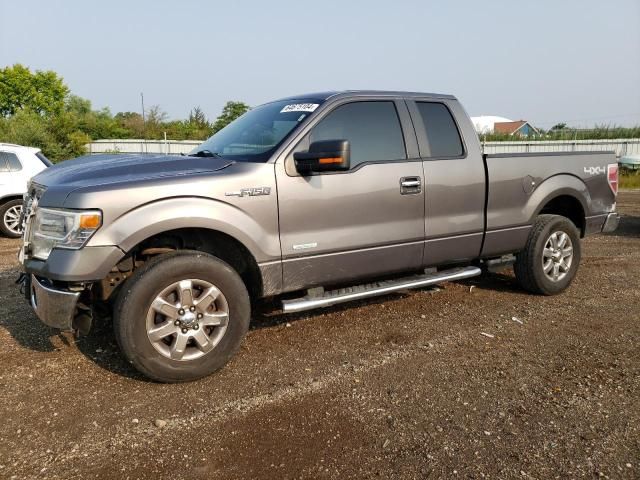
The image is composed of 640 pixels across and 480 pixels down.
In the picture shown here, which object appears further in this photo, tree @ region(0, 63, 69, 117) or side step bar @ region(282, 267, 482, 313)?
tree @ region(0, 63, 69, 117)

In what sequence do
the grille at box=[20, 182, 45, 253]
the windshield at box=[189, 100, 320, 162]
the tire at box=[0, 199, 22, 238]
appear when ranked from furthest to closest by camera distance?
the tire at box=[0, 199, 22, 238], the windshield at box=[189, 100, 320, 162], the grille at box=[20, 182, 45, 253]

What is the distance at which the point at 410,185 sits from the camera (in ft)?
13.1

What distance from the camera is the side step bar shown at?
11.9 feet

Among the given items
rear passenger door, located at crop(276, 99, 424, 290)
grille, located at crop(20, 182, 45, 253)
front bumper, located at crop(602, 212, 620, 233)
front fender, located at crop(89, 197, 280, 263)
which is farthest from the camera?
front bumper, located at crop(602, 212, 620, 233)

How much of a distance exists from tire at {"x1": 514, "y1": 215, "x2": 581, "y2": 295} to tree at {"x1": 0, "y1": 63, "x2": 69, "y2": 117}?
5375 cm

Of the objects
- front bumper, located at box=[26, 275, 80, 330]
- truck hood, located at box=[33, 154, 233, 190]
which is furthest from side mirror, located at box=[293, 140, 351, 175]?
front bumper, located at box=[26, 275, 80, 330]

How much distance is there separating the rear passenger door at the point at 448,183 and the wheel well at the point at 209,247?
1518mm

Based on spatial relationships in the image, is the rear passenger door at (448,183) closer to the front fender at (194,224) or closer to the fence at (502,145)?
the front fender at (194,224)

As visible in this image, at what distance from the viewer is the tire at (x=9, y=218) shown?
28.7 feet

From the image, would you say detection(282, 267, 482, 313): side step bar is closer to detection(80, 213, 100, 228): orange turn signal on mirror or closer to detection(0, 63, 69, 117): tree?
detection(80, 213, 100, 228): orange turn signal on mirror

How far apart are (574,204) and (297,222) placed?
3326 mm

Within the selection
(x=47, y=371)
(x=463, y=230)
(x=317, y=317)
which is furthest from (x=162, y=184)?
(x=463, y=230)

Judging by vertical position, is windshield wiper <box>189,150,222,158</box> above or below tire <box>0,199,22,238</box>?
above

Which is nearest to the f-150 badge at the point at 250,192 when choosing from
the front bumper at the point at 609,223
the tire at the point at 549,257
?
the tire at the point at 549,257
